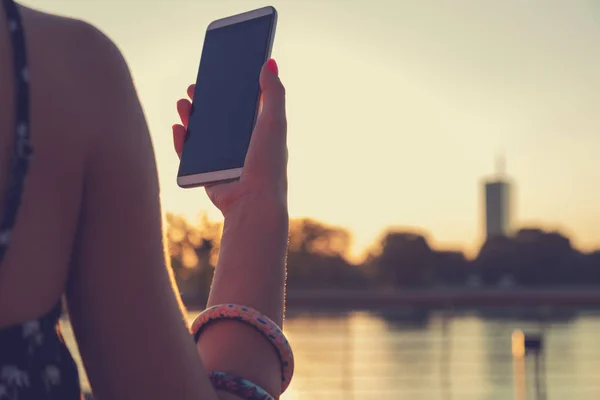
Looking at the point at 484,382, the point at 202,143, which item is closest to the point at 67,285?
the point at 202,143

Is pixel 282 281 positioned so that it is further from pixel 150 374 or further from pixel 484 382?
pixel 484 382

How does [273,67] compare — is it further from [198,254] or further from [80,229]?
[198,254]

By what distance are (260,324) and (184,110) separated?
12.7 inches

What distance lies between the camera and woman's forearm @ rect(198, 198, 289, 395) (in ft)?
1.86

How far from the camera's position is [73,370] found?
46 centimetres

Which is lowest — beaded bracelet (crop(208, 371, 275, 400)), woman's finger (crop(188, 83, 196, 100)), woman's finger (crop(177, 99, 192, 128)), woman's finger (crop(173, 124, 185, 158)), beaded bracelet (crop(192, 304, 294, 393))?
beaded bracelet (crop(208, 371, 275, 400))

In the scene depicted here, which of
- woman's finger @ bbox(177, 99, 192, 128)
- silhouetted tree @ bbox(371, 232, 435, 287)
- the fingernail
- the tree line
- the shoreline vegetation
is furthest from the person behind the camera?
silhouetted tree @ bbox(371, 232, 435, 287)

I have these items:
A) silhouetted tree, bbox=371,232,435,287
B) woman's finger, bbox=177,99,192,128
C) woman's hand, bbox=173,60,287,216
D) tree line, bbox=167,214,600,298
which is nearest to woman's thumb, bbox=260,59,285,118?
woman's hand, bbox=173,60,287,216

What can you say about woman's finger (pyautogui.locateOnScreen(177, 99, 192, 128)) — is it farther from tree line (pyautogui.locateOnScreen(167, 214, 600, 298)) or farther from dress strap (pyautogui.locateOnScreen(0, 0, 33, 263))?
tree line (pyautogui.locateOnScreen(167, 214, 600, 298))

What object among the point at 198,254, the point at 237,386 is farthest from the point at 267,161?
the point at 198,254

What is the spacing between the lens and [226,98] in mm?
798

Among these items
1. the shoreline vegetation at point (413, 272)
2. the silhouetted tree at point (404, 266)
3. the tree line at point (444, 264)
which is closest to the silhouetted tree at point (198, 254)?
the shoreline vegetation at point (413, 272)

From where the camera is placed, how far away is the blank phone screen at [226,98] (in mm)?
740

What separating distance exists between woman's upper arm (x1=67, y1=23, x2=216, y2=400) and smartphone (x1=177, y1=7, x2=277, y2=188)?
8.8 inches
